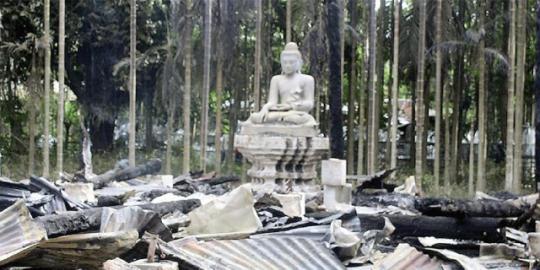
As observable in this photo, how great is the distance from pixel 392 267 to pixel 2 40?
16.7m

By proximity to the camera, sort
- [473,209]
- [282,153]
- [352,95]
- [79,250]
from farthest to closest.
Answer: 1. [352,95]
2. [282,153]
3. [473,209]
4. [79,250]

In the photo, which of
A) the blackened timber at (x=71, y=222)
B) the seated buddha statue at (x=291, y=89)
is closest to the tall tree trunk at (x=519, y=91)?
the seated buddha statue at (x=291, y=89)

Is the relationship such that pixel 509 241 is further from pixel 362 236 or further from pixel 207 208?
pixel 207 208

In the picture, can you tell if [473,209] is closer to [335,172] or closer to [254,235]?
[254,235]

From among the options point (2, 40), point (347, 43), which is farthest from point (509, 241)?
point (2, 40)

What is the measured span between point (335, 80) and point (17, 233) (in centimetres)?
1116

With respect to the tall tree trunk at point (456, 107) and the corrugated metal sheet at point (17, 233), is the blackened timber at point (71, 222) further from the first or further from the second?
the tall tree trunk at point (456, 107)

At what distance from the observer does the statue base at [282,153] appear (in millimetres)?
10766

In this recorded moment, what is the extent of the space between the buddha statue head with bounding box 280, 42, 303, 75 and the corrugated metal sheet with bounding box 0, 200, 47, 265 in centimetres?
770

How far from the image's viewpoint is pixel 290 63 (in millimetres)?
11711

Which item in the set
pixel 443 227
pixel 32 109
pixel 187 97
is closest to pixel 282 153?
pixel 443 227

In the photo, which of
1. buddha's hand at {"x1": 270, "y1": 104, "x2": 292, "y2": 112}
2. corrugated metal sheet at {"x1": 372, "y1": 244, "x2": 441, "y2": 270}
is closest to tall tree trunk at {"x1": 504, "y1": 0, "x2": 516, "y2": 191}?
buddha's hand at {"x1": 270, "y1": 104, "x2": 292, "y2": 112}

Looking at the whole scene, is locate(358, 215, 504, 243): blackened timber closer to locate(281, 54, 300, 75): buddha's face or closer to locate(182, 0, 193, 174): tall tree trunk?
locate(281, 54, 300, 75): buddha's face

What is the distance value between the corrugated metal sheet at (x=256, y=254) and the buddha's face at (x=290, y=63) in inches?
278
